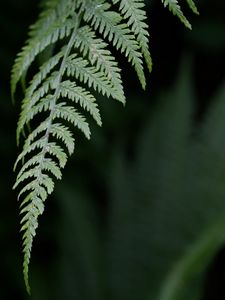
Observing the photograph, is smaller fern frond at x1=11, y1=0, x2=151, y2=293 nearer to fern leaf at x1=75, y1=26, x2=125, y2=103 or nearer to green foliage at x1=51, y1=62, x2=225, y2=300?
fern leaf at x1=75, y1=26, x2=125, y2=103

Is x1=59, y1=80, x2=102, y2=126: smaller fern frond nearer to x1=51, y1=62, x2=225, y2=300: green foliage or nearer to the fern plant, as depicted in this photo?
the fern plant

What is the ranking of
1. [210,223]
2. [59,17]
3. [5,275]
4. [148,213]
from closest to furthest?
[59,17] → [210,223] → [148,213] → [5,275]

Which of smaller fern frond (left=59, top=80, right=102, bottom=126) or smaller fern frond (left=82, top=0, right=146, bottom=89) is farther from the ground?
smaller fern frond (left=82, top=0, right=146, bottom=89)

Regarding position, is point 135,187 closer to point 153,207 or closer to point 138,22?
point 153,207

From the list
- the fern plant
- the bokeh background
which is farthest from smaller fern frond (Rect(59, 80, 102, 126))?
the bokeh background

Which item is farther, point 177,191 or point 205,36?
point 205,36

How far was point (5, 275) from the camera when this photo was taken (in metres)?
2.39

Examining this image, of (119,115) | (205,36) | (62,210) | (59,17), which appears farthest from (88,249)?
(59,17)

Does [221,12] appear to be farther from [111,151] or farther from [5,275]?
[5,275]

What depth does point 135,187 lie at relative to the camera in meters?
2.30

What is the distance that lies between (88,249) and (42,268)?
0.90 feet

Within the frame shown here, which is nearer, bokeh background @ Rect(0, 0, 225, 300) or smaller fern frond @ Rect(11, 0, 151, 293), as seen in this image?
smaller fern frond @ Rect(11, 0, 151, 293)

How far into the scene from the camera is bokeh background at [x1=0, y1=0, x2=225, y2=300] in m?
2.15

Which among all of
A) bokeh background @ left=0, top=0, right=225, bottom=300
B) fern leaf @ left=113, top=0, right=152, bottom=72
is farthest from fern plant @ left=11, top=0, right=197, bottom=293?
bokeh background @ left=0, top=0, right=225, bottom=300
